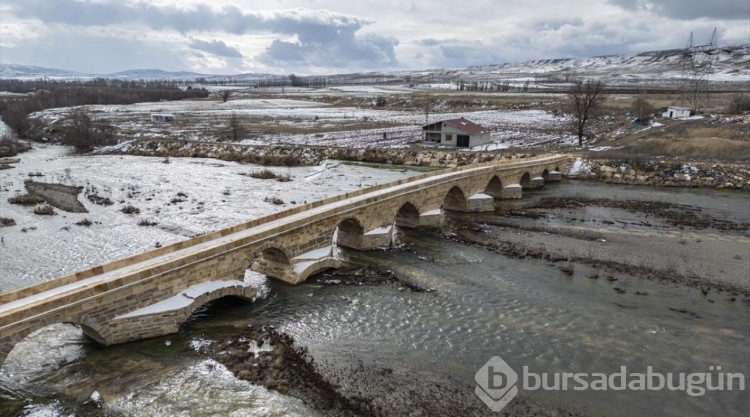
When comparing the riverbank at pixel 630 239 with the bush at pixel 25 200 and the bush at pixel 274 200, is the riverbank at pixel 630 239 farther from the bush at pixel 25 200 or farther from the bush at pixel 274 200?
the bush at pixel 25 200

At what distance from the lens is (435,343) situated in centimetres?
1614

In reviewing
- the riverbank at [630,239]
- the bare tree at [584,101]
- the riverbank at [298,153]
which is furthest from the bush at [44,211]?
the bare tree at [584,101]

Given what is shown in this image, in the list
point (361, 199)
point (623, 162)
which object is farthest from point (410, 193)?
point (623, 162)

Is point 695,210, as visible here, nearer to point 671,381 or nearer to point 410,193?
point 410,193

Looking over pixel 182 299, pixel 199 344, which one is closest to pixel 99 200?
pixel 182 299

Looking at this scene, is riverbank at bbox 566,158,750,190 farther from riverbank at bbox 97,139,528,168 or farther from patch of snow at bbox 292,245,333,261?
patch of snow at bbox 292,245,333,261

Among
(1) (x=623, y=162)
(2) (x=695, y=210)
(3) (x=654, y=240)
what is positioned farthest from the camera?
(1) (x=623, y=162)

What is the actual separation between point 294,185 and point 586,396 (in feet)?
104

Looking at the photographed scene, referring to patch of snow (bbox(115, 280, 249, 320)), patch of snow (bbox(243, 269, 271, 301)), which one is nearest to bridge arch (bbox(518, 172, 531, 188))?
patch of snow (bbox(243, 269, 271, 301))

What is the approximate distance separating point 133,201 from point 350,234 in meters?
19.5

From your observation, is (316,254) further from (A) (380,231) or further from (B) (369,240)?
(A) (380,231)

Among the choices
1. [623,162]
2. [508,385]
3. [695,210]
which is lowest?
[508,385]

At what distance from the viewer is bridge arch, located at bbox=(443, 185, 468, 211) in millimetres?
34156

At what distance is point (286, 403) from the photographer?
41.7 ft
